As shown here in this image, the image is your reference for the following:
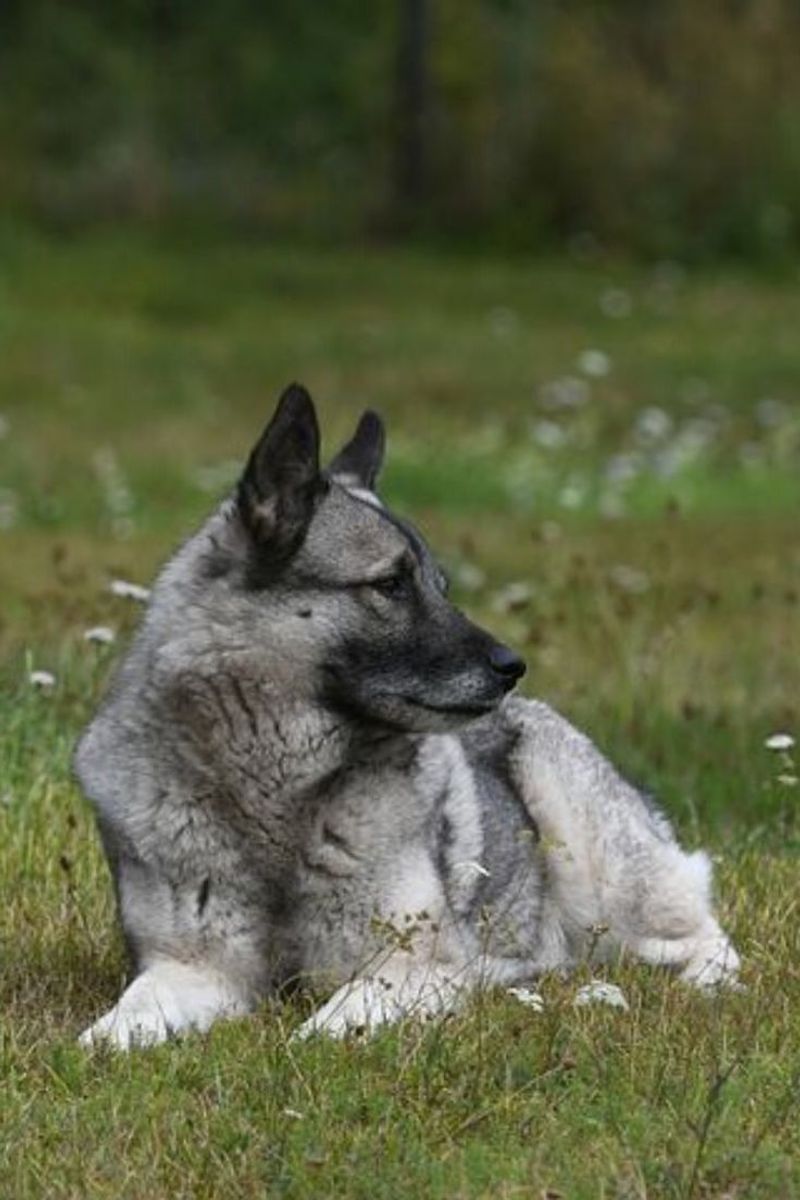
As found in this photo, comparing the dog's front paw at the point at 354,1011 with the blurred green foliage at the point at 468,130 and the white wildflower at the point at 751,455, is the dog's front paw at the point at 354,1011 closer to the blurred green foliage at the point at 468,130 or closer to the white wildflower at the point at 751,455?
the white wildflower at the point at 751,455

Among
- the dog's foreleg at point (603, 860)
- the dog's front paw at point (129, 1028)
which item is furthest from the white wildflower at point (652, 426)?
the dog's front paw at point (129, 1028)

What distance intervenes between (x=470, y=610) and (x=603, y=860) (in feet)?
18.0

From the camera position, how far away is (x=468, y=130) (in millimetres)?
→ 28688

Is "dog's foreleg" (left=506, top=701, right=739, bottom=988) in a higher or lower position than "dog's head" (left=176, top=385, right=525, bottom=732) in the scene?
lower

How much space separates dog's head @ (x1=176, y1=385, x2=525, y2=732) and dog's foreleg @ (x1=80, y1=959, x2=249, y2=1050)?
63 centimetres

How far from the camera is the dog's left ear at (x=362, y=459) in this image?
22.4 ft

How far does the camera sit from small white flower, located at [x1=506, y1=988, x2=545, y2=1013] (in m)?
5.91

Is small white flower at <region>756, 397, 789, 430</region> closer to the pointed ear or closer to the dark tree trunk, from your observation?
the dark tree trunk

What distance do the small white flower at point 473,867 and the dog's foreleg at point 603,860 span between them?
400 mm

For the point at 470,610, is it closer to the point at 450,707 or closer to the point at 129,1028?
the point at 450,707

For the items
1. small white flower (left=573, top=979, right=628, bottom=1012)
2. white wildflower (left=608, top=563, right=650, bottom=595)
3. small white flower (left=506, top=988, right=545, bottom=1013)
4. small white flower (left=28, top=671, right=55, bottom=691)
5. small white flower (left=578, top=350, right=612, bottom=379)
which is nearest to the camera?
small white flower (left=506, top=988, right=545, bottom=1013)

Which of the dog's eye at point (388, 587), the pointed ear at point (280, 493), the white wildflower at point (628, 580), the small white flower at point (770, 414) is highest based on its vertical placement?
the pointed ear at point (280, 493)

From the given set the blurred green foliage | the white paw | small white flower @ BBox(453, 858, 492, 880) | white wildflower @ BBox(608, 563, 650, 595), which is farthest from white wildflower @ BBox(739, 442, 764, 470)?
small white flower @ BBox(453, 858, 492, 880)

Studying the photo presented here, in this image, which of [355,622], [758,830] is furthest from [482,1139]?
[758,830]
